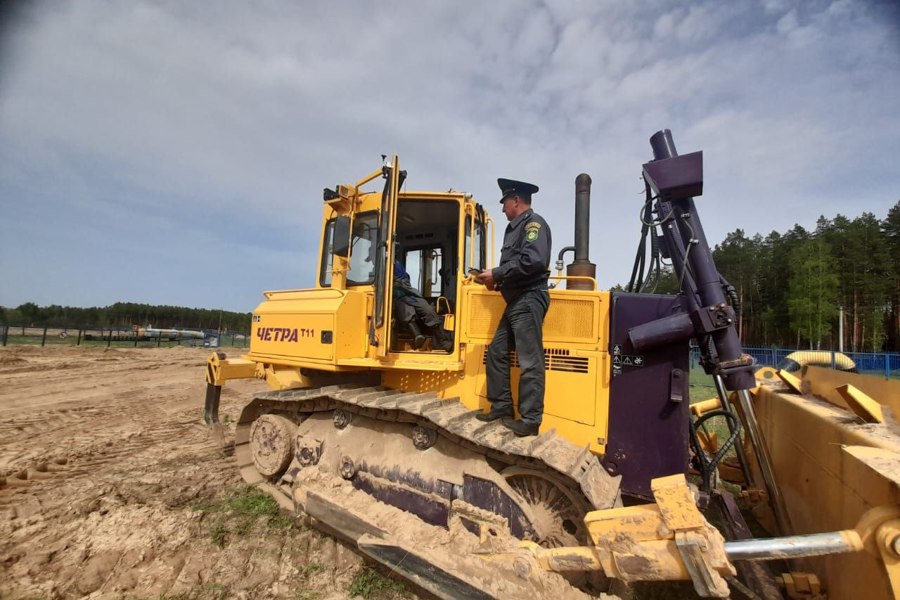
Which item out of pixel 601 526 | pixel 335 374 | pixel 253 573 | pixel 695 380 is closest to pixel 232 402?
pixel 335 374

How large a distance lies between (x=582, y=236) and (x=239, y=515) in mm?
4119

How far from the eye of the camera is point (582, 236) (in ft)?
11.6

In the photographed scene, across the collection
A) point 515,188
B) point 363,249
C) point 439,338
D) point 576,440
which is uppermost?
point 515,188

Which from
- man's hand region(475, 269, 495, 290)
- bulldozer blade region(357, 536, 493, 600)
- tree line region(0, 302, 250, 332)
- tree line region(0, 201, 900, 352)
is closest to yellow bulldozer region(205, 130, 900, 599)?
bulldozer blade region(357, 536, 493, 600)

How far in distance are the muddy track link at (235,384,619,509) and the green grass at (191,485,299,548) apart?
0.16 m

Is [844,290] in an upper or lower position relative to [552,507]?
upper

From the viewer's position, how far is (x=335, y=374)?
4.43 metres

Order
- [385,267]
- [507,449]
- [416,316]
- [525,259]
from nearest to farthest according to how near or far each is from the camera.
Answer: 1. [507,449]
2. [525,259]
3. [385,267]
4. [416,316]

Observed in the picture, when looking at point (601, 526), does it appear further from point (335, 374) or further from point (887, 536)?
point (335, 374)

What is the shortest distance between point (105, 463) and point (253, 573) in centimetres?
375

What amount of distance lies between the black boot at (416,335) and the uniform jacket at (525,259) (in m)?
1.10

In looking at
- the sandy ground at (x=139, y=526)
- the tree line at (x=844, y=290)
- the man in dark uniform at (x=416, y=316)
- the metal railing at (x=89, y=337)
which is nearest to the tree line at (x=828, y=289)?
the tree line at (x=844, y=290)

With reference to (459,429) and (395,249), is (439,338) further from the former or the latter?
(459,429)

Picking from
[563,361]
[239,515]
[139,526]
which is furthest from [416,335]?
[139,526]
